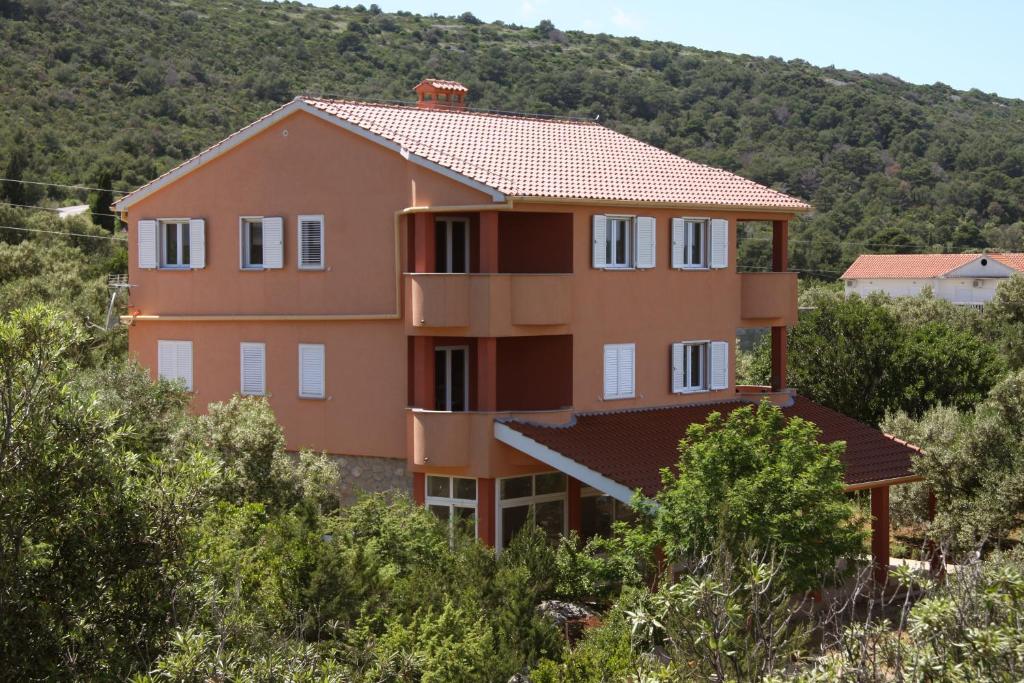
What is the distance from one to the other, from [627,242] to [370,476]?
7584mm

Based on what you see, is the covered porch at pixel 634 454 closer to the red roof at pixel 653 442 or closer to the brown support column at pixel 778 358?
the red roof at pixel 653 442

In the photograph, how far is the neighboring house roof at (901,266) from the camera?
89688 millimetres

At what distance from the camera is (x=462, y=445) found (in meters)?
29.3

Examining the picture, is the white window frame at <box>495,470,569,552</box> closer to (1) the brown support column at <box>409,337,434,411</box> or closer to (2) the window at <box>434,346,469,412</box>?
(1) the brown support column at <box>409,337,434,411</box>

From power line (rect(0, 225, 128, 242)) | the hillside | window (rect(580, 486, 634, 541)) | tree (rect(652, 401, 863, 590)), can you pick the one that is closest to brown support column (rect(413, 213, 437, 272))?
window (rect(580, 486, 634, 541))

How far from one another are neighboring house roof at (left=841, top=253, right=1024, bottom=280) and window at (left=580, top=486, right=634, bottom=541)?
203 ft

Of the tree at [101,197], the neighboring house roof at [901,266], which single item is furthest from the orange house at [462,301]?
the neighboring house roof at [901,266]

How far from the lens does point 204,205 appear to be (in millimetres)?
33469

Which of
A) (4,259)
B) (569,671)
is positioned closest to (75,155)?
(4,259)

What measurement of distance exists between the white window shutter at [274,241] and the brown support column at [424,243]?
3916 millimetres

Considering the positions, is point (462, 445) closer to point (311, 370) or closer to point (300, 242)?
point (311, 370)

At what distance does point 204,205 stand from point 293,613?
16.3m

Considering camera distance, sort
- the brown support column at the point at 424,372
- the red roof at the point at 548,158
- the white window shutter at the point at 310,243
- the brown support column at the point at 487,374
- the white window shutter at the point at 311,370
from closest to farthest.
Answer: the brown support column at the point at 487,374
the brown support column at the point at 424,372
the red roof at the point at 548,158
the white window shutter at the point at 310,243
the white window shutter at the point at 311,370

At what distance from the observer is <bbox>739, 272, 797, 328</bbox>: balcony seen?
35.1 m
